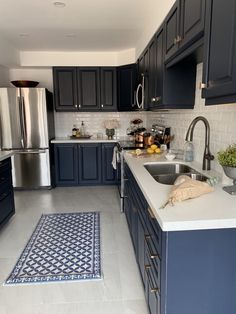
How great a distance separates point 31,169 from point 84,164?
37.8 inches

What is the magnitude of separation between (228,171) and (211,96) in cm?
46

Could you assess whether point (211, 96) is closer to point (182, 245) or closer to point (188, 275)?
point (182, 245)

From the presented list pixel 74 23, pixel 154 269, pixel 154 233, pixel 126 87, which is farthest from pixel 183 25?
pixel 126 87

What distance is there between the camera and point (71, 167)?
480cm

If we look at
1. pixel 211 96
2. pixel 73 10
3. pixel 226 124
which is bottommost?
pixel 226 124

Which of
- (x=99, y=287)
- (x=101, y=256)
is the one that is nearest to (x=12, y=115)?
(x=101, y=256)

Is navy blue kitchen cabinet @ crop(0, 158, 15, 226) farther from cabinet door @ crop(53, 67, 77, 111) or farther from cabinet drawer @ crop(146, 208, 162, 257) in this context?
cabinet drawer @ crop(146, 208, 162, 257)

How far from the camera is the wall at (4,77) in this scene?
15.3 feet

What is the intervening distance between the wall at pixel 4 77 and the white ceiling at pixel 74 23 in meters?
0.56

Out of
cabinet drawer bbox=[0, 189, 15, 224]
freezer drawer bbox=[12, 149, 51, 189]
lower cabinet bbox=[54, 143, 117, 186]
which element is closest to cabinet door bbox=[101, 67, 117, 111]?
lower cabinet bbox=[54, 143, 117, 186]

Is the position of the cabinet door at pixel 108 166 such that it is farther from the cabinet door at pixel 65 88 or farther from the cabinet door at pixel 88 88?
the cabinet door at pixel 65 88

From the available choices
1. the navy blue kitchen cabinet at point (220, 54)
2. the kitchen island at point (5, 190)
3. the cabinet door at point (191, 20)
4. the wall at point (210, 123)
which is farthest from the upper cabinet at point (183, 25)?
the kitchen island at point (5, 190)

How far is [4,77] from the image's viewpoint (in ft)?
15.7

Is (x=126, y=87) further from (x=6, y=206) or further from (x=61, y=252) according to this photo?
(x=61, y=252)
